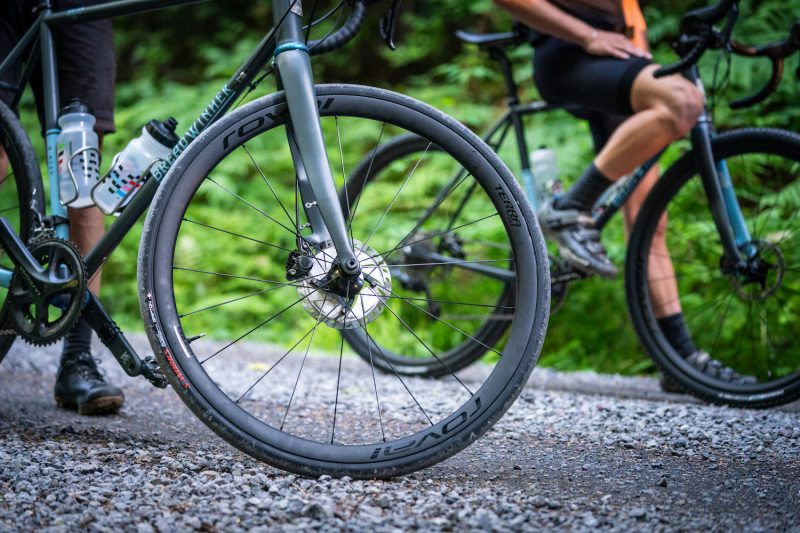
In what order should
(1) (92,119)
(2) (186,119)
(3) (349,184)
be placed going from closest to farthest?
1. (1) (92,119)
2. (3) (349,184)
3. (2) (186,119)

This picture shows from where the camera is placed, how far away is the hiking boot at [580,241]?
123 inches

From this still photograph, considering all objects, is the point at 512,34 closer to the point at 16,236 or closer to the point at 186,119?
the point at 16,236

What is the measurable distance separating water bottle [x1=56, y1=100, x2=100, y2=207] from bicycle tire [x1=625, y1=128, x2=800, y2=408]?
2.11 m

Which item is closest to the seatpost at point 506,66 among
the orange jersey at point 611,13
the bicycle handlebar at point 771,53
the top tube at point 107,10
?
the orange jersey at point 611,13

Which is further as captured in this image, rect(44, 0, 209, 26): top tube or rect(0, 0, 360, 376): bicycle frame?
rect(44, 0, 209, 26): top tube

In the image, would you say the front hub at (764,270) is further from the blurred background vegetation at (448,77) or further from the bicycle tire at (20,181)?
the bicycle tire at (20,181)

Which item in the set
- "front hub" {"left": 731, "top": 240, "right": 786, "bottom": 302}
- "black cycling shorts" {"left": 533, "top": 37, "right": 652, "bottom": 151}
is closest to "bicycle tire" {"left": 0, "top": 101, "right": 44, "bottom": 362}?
"black cycling shorts" {"left": 533, "top": 37, "right": 652, "bottom": 151}

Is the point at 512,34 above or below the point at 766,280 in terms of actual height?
above

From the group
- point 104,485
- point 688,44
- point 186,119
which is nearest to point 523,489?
point 104,485

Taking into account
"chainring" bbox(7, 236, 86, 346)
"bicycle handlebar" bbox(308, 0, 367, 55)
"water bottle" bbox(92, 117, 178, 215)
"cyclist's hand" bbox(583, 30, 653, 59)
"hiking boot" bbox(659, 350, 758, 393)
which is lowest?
"chainring" bbox(7, 236, 86, 346)

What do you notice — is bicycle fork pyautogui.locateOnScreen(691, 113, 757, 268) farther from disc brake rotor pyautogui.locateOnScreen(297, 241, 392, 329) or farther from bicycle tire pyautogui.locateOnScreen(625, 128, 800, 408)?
disc brake rotor pyautogui.locateOnScreen(297, 241, 392, 329)

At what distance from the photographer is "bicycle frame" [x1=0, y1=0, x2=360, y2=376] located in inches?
75.7

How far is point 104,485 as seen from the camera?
5.94ft

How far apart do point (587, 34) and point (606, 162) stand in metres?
0.53
